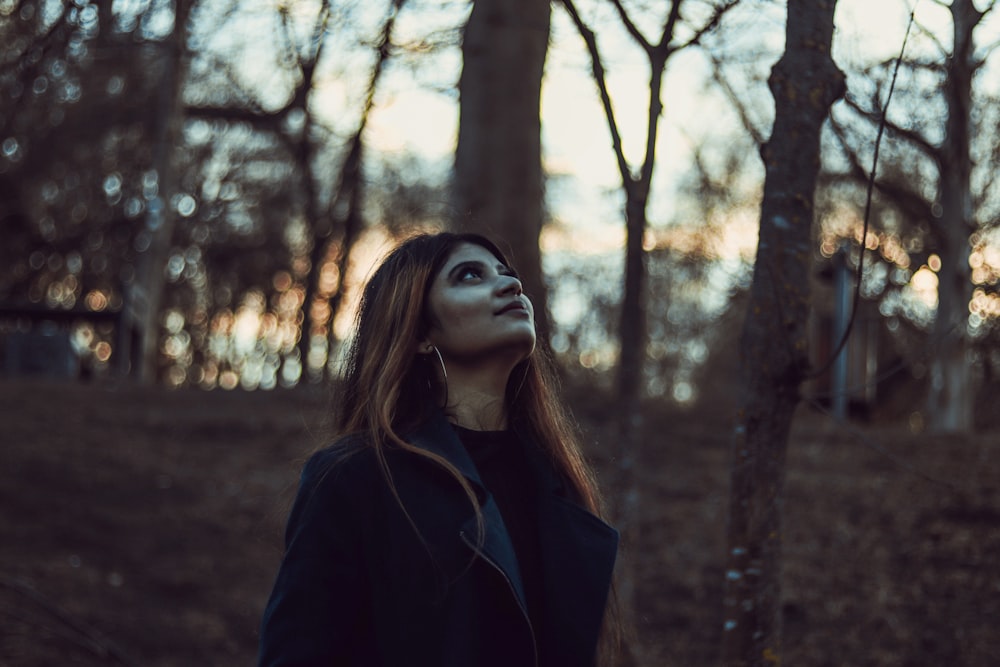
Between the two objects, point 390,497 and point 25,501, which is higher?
point 390,497

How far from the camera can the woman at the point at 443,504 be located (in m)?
2.44

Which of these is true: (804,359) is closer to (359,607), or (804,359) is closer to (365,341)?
(365,341)

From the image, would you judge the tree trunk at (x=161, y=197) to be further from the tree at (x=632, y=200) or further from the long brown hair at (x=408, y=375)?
the long brown hair at (x=408, y=375)

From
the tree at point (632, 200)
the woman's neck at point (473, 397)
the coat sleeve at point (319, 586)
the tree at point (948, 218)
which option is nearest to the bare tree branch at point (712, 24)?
the tree at point (632, 200)

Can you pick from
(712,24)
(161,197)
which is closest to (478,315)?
(712,24)

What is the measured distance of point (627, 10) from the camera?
480 centimetres

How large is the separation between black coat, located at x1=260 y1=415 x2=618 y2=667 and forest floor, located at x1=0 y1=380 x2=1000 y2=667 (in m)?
2.82

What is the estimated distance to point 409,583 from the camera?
8.08ft

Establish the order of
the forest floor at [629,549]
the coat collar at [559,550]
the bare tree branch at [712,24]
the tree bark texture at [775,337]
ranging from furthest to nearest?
the forest floor at [629,549], the bare tree branch at [712,24], the tree bark texture at [775,337], the coat collar at [559,550]

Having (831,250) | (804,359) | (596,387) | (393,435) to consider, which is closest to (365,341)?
(393,435)

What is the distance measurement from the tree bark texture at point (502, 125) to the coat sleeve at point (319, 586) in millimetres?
4823

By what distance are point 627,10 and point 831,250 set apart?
45.3 ft

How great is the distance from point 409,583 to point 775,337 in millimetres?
1568

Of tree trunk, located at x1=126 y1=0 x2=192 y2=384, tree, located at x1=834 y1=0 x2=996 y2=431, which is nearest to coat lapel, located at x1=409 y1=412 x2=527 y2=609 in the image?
tree, located at x1=834 y1=0 x2=996 y2=431
